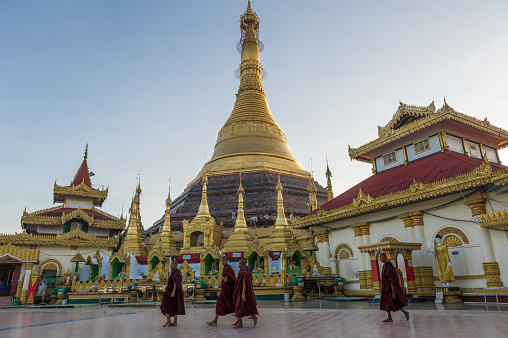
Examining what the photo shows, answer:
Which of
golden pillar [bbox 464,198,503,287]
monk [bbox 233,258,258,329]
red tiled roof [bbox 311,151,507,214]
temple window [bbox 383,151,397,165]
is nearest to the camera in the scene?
monk [bbox 233,258,258,329]

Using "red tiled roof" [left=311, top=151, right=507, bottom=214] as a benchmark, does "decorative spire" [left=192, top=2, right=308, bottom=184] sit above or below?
above

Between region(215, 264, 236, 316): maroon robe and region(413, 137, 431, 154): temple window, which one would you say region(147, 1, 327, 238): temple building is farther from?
region(215, 264, 236, 316): maroon robe

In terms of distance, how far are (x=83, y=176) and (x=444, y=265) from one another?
32949mm

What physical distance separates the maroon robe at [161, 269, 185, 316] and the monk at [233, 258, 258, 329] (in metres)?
1.22

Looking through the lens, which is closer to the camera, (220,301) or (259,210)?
(220,301)

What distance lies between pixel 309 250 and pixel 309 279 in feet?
8.34

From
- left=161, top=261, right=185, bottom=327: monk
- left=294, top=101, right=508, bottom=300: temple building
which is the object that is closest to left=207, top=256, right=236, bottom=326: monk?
left=161, top=261, right=185, bottom=327: monk

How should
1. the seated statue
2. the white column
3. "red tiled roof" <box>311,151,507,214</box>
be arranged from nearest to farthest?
the white column
"red tiled roof" <box>311,151,507,214</box>
the seated statue

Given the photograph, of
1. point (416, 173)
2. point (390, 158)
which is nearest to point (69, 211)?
point (390, 158)

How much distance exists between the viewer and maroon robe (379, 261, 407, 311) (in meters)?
7.99

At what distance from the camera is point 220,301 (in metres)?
7.86

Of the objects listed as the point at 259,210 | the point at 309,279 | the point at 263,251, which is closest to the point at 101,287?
the point at 263,251

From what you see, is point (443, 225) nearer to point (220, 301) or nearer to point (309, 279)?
point (309, 279)

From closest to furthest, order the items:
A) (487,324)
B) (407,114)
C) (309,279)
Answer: (487,324) → (309,279) → (407,114)
